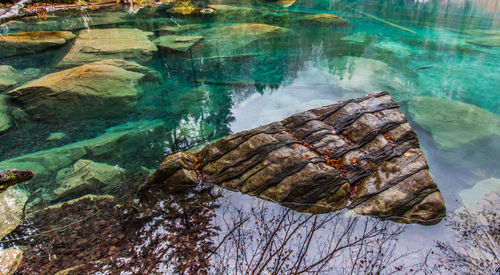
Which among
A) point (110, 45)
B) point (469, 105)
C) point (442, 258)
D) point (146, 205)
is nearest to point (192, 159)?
point (146, 205)

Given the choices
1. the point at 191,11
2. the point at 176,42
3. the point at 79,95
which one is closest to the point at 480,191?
the point at 79,95

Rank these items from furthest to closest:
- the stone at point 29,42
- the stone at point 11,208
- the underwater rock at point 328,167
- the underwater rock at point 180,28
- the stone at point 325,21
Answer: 1. the stone at point 325,21
2. the underwater rock at point 180,28
3. the stone at point 29,42
4. the underwater rock at point 328,167
5. the stone at point 11,208

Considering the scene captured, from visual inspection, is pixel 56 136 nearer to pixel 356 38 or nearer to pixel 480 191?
pixel 480 191

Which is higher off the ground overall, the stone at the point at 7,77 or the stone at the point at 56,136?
the stone at the point at 7,77

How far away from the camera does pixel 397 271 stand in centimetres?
318

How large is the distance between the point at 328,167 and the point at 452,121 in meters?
4.56

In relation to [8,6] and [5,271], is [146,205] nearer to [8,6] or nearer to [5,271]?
[5,271]

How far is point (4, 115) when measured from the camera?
738 centimetres

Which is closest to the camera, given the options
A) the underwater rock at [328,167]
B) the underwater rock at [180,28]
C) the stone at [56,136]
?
the underwater rock at [328,167]

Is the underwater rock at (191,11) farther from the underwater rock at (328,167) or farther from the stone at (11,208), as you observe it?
the stone at (11,208)

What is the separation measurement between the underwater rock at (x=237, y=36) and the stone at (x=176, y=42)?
63 cm

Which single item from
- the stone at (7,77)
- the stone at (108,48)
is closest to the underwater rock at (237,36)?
the stone at (108,48)

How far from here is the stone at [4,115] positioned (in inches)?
274

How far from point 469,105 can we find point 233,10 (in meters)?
18.5
